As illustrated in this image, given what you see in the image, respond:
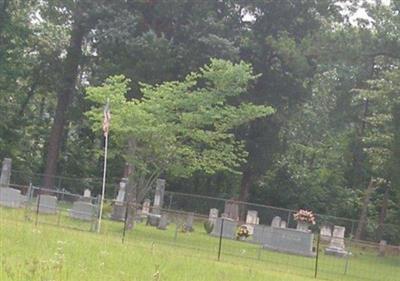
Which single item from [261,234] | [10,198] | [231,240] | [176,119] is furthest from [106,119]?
[261,234]

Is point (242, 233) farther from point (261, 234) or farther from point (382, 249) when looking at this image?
point (382, 249)

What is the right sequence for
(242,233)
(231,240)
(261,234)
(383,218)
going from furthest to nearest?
(383,218) < (242,233) < (231,240) < (261,234)

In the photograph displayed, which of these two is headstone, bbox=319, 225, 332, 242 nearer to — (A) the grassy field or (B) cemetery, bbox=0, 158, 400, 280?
(B) cemetery, bbox=0, 158, 400, 280

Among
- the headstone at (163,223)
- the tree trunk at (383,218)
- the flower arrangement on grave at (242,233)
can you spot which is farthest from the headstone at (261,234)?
the tree trunk at (383,218)

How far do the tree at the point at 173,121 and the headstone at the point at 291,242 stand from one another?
375cm

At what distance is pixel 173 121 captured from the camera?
2536 cm

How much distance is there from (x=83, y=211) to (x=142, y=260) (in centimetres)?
1088

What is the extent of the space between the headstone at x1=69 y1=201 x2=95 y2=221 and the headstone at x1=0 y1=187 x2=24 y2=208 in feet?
6.75

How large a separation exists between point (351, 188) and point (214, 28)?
1519 cm

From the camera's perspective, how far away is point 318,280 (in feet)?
55.4

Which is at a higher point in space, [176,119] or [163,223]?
[176,119]

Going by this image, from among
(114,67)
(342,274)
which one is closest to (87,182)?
(114,67)

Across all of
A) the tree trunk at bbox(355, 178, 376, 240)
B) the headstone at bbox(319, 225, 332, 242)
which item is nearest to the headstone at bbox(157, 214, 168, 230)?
the headstone at bbox(319, 225, 332, 242)

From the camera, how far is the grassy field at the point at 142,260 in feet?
32.7
